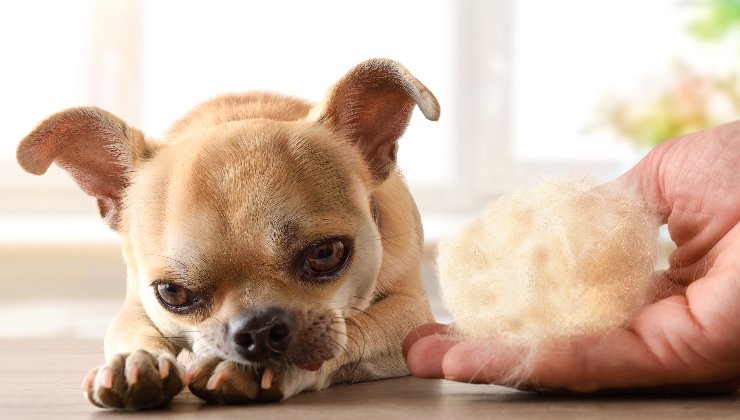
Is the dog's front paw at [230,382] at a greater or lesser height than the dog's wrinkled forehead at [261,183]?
lesser

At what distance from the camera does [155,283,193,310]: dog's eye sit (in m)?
1.62

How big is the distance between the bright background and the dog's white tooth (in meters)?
2.68

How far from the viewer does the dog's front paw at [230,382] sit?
148 centimetres

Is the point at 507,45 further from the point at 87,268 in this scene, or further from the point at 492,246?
the point at 492,246

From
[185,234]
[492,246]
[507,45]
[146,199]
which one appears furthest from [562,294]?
[507,45]

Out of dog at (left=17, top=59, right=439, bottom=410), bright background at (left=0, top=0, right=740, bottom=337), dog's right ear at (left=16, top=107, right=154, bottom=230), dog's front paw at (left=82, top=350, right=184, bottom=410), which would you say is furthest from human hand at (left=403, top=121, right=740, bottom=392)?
bright background at (left=0, top=0, right=740, bottom=337)

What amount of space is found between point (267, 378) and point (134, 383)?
0.20 meters

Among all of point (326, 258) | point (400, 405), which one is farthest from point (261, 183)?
point (400, 405)

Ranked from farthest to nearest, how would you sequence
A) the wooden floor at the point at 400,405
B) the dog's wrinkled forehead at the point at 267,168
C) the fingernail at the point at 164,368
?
the dog's wrinkled forehead at the point at 267,168, the fingernail at the point at 164,368, the wooden floor at the point at 400,405

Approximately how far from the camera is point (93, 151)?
188cm

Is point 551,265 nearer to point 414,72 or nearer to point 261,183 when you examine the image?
point 261,183

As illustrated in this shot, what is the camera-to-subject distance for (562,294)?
4.93 ft

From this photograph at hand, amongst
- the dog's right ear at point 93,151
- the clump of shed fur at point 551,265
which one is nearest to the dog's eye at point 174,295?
the dog's right ear at point 93,151

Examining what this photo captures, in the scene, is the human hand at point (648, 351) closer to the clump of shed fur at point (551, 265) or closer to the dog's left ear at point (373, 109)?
the clump of shed fur at point (551, 265)
